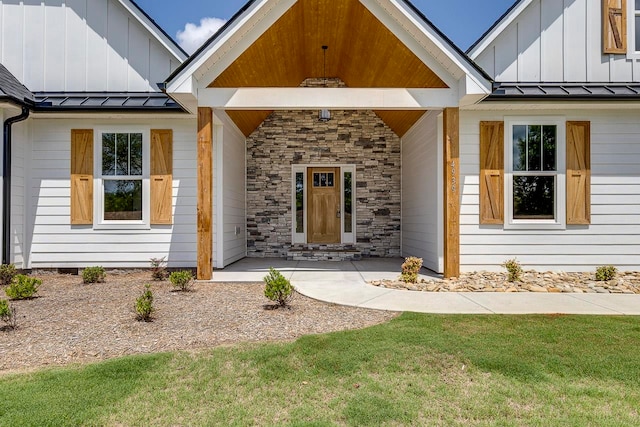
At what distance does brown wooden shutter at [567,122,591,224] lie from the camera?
7.44 metres

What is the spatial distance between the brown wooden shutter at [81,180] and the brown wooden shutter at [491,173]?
812cm

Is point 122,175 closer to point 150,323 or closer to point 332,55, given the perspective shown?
point 150,323

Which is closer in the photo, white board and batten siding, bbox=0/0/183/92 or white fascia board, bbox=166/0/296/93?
white fascia board, bbox=166/0/296/93

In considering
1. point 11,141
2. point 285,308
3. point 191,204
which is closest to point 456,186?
point 285,308

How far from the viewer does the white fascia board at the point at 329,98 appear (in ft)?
22.0

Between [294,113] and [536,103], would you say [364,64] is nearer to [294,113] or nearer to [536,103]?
[294,113]

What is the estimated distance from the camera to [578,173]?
7.43m

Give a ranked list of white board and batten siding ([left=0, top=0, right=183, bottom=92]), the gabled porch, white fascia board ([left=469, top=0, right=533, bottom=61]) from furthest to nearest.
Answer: white board and batten siding ([left=0, top=0, right=183, bottom=92]) → white fascia board ([left=469, top=0, right=533, bottom=61]) → the gabled porch

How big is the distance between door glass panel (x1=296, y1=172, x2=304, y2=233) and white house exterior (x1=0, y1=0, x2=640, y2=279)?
2891 mm

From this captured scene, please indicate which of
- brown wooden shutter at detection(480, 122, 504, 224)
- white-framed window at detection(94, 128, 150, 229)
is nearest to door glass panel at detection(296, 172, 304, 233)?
white-framed window at detection(94, 128, 150, 229)

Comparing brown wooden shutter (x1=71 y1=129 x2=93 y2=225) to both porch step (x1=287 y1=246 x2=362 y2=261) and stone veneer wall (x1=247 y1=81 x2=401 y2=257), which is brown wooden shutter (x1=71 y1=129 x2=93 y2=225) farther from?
porch step (x1=287 y1=246 x2=362 y2=261)

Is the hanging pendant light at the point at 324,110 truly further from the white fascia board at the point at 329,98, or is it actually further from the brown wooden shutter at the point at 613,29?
the brown wooden shutter at the point at 613,29

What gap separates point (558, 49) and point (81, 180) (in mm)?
10364

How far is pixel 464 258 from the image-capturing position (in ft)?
24.6
